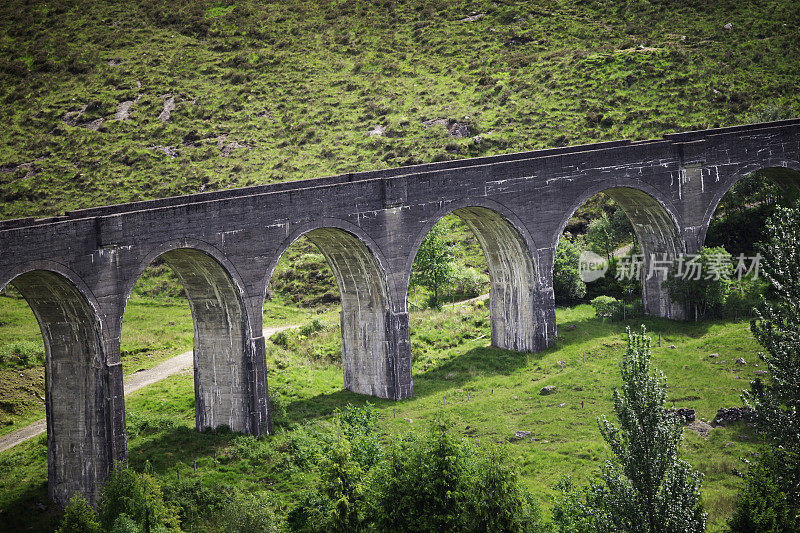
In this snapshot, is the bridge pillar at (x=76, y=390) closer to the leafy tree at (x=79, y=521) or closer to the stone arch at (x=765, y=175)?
the leafy tree at (x=79, y=521)

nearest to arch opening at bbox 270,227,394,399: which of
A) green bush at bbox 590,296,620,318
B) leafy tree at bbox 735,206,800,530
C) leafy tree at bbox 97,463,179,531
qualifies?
leafy tree at bbox 97,463,179,531

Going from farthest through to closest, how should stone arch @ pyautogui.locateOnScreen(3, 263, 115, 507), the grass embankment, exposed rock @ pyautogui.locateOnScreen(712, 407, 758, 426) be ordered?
exposed rock @ pyautogui.locateOnScreen(712, 407, 758, 426) → the grass embankment → stone arch @ pyautogui.locateOnScreen(3, 263, 115, 507)

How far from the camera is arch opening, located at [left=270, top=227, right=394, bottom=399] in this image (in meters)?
38.1

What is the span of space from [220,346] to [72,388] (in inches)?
253

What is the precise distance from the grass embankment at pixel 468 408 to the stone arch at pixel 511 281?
4.00ft

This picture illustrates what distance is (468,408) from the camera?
3675cm

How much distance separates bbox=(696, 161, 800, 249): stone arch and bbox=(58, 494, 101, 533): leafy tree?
121 feet

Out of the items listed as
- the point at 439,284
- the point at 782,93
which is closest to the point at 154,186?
the point at 439,284

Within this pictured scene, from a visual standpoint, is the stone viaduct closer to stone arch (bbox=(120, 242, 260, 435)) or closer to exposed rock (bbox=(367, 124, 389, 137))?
stone arch (bbox=(120, 242, 260, 435))

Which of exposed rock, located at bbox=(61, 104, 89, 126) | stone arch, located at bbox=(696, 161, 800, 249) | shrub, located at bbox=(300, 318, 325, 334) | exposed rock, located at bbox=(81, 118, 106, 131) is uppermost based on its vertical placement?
exposed rock, located at bbox=(61, 104, 89, 126)

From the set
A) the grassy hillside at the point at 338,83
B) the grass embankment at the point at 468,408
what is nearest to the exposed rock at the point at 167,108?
the grassy hillside at the point at 338,83

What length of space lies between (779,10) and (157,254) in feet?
259

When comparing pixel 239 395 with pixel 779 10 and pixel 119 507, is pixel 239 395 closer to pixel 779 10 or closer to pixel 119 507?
pixel 119 507

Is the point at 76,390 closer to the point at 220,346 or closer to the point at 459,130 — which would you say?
the point at 220,346
